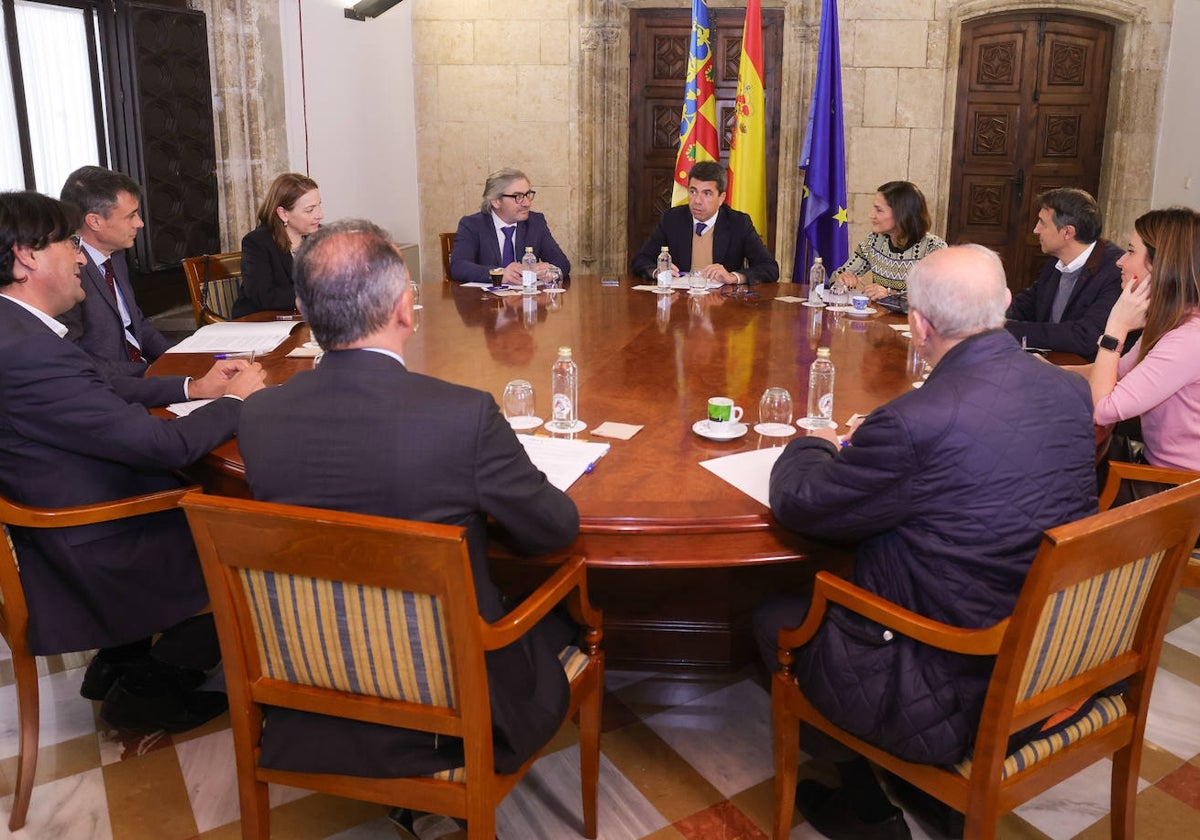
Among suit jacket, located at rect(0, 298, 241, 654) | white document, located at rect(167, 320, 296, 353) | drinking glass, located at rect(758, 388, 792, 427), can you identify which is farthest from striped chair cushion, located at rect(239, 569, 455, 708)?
white document, located at rect(167, 320, 296, 353)

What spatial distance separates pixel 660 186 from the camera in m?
7.87

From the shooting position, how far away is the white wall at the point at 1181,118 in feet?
23.5

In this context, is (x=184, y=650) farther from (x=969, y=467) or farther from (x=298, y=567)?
(x=969, y=467)

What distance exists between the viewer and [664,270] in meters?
4.96

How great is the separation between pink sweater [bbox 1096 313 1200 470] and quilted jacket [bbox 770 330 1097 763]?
870 mm

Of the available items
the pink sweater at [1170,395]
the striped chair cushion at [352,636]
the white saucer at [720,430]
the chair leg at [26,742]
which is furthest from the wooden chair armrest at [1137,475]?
the chair leg at [26,742]

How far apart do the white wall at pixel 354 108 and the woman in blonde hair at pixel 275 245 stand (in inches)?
79.6

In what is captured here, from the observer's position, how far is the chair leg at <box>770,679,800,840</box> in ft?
6.57

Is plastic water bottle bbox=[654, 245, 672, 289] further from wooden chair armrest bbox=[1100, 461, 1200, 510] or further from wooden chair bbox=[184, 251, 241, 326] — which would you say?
wooden chair armrest bbox=[1100, 461, 1200, 510]

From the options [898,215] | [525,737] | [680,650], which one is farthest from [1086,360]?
[525,737]

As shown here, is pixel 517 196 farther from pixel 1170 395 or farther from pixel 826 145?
pixel 1170 395

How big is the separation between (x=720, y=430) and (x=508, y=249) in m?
3.08

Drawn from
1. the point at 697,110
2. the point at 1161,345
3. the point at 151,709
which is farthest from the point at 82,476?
the point at 697,110

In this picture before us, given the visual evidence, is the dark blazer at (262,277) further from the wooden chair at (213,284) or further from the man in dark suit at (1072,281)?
the man in dark suit at (1072,281)
